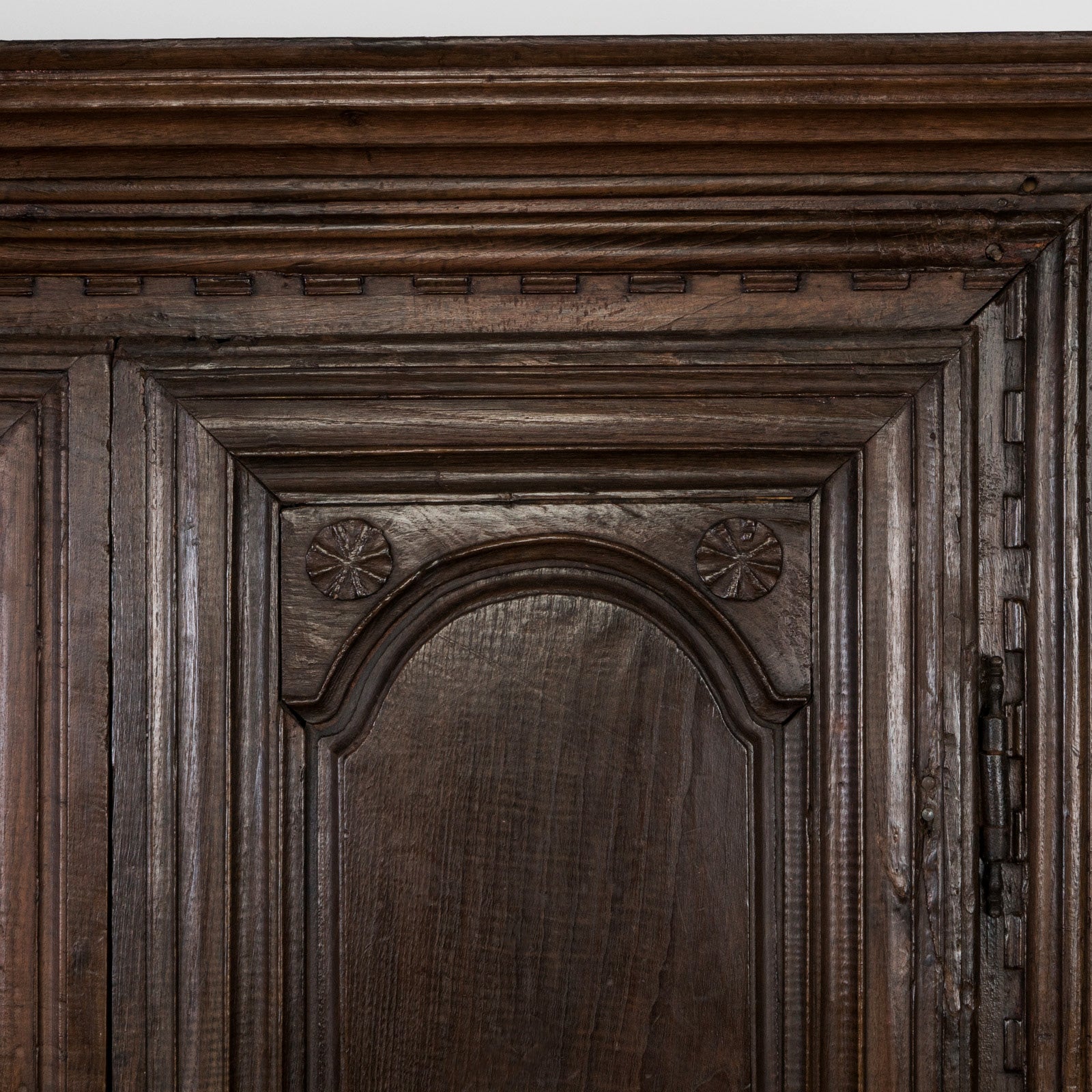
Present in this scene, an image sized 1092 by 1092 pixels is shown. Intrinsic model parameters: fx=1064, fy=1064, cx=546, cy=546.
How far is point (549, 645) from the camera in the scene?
108cm

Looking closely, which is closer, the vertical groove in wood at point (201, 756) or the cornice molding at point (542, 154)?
the cornice molding at point (542, 154)

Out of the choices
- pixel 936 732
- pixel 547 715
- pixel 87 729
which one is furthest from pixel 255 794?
pixel 936 732

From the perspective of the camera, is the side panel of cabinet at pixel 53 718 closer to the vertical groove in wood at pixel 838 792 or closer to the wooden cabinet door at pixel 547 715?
the wooden cabinet door at pixel 547 715

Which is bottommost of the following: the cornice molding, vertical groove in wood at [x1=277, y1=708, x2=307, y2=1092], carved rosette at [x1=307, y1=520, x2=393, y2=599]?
vertical groove in wood at [x1=277, y1=708, x2=307, y2=1092]

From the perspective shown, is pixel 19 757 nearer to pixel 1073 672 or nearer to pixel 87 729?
pixel 87 729

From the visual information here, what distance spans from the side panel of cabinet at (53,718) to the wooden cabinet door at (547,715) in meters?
0.03

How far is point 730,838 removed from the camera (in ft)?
3.53

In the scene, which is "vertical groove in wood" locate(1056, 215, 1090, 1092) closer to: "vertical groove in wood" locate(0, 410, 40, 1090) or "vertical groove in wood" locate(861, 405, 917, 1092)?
"vertical groove in wood" locate(861, 405, 917, 1092)

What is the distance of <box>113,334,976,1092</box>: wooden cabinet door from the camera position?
1.05 metres

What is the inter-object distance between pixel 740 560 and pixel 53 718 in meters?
0.70

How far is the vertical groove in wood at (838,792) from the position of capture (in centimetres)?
105

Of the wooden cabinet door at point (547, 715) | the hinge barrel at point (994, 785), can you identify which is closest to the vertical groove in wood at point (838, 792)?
the wooden cabinet door at point (547, 715)

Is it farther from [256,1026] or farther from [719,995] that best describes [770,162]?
[256,1026]

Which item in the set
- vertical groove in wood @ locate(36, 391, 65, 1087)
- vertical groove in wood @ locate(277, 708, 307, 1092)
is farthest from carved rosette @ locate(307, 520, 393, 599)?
vertical groove in wood @ locate(36, 391, 65, 1087)
